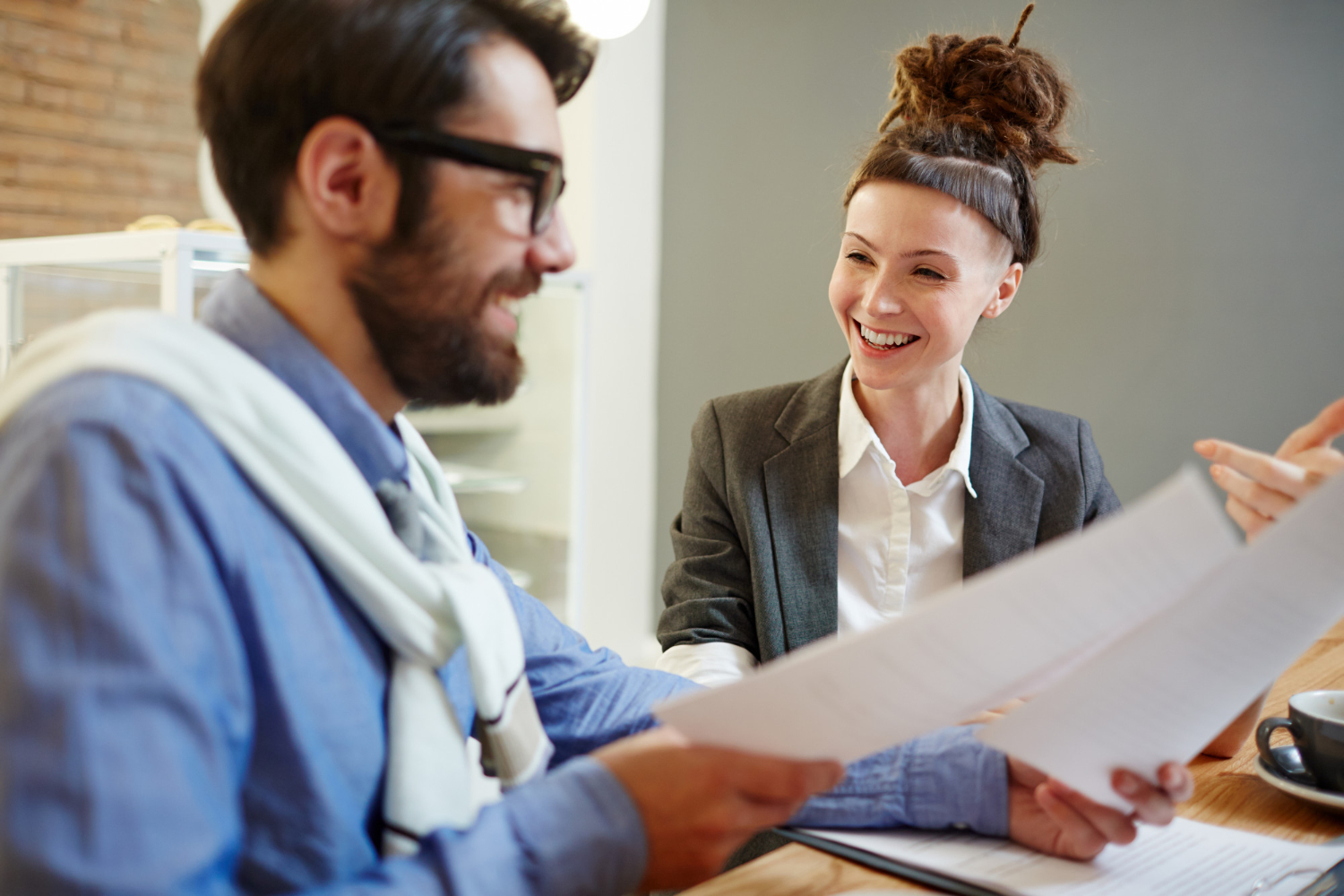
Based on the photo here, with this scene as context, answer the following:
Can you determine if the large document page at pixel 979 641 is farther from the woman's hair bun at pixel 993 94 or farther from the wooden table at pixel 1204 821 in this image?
the woman's hair bun at pixel 993 94

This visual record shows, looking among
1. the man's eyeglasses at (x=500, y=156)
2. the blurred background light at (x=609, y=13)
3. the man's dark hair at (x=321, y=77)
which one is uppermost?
the blurred background light at (x=609, y=13)

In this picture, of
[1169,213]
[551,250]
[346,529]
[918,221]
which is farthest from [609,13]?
[346,529]

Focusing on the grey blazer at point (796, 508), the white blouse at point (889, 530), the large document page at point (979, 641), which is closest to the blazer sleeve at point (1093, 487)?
the grey blazer at point (796, 508)

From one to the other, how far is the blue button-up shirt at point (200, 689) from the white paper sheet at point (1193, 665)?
30 cm

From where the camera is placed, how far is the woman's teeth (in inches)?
58.2

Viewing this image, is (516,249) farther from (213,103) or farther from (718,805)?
(718,805)

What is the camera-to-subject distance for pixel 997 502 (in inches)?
55.9

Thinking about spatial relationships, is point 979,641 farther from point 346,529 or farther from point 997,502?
point 997,502

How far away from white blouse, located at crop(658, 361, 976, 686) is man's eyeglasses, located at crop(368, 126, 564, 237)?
0.79 metres

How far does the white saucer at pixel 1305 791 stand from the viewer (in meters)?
0.86

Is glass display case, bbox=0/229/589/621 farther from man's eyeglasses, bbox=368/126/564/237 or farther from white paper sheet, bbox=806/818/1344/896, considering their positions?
white paper sheet, bbox=806/818/1344/896

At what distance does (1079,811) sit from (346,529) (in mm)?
591

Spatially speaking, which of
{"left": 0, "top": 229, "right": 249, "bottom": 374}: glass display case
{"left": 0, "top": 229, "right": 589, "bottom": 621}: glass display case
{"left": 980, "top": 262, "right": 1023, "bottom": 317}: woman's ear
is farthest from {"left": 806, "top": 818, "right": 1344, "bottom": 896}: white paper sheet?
{"left": 0, "top": 229, "right": 589, "bottom": 621}: glass display case

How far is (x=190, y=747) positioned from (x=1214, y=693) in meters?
0.63
